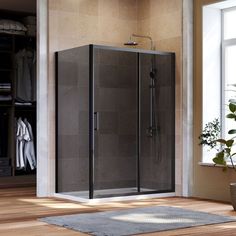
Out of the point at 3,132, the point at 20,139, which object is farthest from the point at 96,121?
the point at 3,132

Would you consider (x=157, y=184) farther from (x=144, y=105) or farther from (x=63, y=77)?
(x=63, y=77)

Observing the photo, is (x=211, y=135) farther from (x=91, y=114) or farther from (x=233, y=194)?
(x=91, y=114)

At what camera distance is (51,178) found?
254 inches

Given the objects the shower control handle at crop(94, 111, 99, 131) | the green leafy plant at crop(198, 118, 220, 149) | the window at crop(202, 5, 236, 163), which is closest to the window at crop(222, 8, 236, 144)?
the window at crop(202, 5, 236, 163)

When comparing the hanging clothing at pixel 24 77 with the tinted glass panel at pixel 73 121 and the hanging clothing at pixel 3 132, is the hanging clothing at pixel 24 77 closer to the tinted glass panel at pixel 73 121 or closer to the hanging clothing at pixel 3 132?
the hanging clothing at pixel 3 132

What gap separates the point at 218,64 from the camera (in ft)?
21.3

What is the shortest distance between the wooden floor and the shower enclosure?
11.9 inches

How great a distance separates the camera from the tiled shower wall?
6.52 metres

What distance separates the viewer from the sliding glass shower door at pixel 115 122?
19.7 feet

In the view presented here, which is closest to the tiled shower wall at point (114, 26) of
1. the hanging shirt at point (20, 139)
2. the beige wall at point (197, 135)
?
the beige wall at point (197, 135)

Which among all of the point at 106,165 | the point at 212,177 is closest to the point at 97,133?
the point at 106,165

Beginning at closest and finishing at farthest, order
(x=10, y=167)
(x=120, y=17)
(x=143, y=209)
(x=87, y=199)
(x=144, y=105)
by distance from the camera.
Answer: (x=143, y=209)
(x=87, y=199)
(x=144, y=105)
(x=120, y=17)
(x=10, y=167)

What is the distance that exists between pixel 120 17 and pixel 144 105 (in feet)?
4.63

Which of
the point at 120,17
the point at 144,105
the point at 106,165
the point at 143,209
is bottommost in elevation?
the point at 143,209
